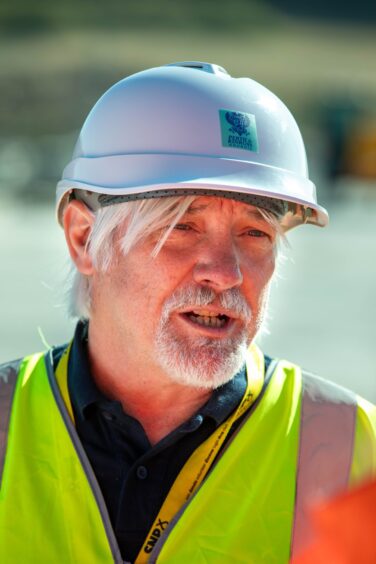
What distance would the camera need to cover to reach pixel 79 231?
332 centimetres

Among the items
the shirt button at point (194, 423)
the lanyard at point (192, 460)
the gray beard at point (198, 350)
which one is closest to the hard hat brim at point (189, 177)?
the gray beard at point (198, 350)

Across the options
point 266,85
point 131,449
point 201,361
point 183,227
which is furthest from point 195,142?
point 266,85

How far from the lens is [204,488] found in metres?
2.96

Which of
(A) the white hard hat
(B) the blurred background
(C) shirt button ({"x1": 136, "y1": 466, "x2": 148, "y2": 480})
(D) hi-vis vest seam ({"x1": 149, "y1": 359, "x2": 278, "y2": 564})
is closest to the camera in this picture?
(D) hi-vis vest seam ({"x1": 149, "y1": 359, "x2": 278, "y2": 564})

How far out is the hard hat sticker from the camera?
3.11m

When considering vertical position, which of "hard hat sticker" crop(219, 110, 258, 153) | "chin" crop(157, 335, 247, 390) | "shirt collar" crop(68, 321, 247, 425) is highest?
"hard hat sticker" crop(219, 110, 258, 153)

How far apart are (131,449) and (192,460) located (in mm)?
157

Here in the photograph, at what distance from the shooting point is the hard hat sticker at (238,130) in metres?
3.11

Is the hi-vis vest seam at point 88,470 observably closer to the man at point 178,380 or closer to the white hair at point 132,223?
the man at point 178,380

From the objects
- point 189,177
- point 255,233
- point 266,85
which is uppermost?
point 266,85

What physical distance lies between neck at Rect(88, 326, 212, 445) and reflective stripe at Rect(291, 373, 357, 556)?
28 centimetres

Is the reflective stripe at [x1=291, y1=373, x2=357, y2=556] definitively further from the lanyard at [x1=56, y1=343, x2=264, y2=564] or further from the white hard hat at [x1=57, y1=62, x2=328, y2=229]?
the white hard hat at [x1=57, y1=62, x2=328, y2=229]

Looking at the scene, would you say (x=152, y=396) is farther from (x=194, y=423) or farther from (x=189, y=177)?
(x=189, y=177)

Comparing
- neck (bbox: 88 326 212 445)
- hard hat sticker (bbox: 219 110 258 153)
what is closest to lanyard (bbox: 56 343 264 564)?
neck (bbox: 88 326 212 445)
